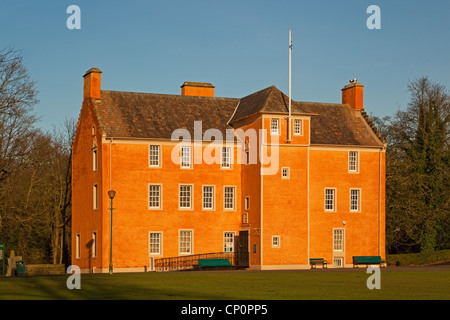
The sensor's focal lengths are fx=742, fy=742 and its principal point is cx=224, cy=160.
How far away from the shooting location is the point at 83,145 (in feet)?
182

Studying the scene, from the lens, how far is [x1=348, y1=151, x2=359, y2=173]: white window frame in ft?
181

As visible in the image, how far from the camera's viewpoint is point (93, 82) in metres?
53.4

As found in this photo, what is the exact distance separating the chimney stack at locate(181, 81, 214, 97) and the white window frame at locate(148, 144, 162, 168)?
837cm

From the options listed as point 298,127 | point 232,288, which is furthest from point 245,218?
point 232,288

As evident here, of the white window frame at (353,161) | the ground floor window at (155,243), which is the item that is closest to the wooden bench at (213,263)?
the ground floor window at (155,243)

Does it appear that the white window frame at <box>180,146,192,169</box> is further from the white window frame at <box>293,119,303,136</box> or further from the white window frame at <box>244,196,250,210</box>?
the white window frame at <box>293,119,303,136</box>

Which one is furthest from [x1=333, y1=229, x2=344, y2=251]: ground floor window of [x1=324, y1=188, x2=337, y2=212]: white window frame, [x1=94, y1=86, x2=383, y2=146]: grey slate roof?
[x1=94, y1=86, x2=383, y2=146]: grey slate roof

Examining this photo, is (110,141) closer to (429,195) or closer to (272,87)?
(272,87)

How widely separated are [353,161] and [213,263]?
13.5 meters

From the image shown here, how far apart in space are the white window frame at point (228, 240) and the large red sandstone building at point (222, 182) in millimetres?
75

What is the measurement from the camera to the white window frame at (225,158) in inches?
2109

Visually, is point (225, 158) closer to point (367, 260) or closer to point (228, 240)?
point (228, 240)

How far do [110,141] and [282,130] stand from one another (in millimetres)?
11754

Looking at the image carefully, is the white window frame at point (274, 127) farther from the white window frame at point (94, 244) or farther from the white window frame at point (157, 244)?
the white window frame at point (94, 244)
